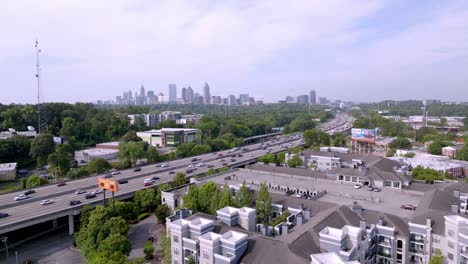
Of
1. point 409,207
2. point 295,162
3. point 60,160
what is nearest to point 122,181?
point 60,160

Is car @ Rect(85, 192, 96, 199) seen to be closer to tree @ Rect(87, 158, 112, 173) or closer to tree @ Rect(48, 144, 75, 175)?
tree @ Rect(87, 158, 112, 173)

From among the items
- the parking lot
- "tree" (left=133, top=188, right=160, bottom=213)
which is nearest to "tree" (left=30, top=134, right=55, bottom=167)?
"tree" (left=133, top=188, right=160, bottom=213)

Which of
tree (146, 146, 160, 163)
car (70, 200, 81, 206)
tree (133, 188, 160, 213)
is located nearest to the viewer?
car (70, 200, 81, 206)

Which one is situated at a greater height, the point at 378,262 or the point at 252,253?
the point at 252,253

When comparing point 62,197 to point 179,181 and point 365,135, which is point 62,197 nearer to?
point 179,181

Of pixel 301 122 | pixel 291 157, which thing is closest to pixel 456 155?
pixel 291 157

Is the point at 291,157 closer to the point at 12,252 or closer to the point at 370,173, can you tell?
the point at 370,173

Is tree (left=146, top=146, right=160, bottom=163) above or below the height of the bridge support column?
above

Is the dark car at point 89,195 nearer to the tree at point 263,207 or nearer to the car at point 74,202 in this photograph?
the car at point 74,202
